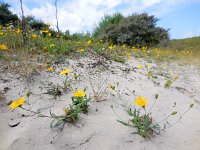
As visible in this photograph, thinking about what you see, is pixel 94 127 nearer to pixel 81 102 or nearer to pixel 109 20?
pixel 81 102

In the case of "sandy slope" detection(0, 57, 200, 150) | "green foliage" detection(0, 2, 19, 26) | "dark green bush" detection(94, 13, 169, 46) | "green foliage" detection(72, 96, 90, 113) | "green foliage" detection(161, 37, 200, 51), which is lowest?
"sandy slope" detection(0, 57, 200, 150)

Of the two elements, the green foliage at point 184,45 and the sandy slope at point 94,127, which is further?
the green foliage at point 184,45

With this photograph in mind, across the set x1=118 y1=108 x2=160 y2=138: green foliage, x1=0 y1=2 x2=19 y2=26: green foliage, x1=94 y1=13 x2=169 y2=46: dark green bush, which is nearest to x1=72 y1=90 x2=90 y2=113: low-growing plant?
x1=118 y1=108 x2=160 y2=138: green foliage

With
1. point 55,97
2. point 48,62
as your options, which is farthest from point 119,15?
point 55,97

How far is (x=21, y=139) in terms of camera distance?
282 centimetres

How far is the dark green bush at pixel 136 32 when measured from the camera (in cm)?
1341

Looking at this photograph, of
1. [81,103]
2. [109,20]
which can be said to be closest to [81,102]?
[81,103]

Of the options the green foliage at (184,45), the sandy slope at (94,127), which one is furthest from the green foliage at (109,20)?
the sandy slope at (94,127)

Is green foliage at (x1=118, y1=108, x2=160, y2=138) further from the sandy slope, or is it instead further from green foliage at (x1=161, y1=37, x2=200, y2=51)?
green foliage at (x1=161, y1=37, x2=200, y2=51)

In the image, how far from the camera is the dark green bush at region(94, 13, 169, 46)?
1341 centimetres

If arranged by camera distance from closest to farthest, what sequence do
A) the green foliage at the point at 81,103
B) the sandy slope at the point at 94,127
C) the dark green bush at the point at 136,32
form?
the sandy slope at the point at 94,127, the green foliage at the point at 81,103, the dark green bush at the point at 136,32

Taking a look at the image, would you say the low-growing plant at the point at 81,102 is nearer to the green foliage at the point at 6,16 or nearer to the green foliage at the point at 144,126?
the green foliage at the point at 144,126

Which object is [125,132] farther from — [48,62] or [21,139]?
[48,62]

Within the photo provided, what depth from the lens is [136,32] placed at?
13.6 meters
